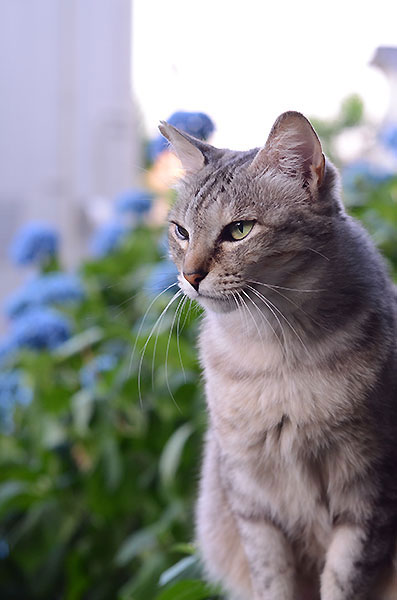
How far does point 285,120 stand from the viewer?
2.12 ft

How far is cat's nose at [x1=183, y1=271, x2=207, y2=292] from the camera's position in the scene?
695 millimetres

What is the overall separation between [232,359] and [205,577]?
0.32m

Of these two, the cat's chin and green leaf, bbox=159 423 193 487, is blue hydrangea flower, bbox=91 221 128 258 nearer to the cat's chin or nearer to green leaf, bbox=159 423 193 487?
green leaf, bbox=159 423 193 487

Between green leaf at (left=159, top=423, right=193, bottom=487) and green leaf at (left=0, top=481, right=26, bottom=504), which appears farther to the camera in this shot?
green leaf at (left=0, top=481, right=26, bottom=504)

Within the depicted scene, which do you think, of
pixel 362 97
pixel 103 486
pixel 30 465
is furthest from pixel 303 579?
pixel 362 97

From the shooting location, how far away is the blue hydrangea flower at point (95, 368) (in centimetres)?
154

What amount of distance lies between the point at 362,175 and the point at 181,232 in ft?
4.20

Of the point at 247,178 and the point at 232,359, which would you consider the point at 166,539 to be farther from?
the point at 247,178

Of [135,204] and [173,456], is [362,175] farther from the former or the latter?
[173,456]

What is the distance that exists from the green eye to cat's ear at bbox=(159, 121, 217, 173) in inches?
5.3

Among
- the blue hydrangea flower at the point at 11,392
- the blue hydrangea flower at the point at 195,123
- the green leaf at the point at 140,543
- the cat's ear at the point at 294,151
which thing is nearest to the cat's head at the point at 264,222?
the cat's ear at the point at 294,151

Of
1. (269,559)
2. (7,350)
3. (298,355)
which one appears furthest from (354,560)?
(7,350)

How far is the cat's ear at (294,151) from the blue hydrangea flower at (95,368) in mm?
901

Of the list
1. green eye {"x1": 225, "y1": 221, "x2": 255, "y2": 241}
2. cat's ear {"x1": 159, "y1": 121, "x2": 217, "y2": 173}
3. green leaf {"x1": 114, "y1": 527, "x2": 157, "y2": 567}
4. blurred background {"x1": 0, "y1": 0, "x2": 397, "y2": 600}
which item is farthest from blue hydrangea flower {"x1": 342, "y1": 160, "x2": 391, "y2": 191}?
green eye {"x1": 225, "y1": 221, "x2": 255, "y2": 241}
